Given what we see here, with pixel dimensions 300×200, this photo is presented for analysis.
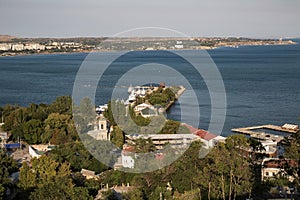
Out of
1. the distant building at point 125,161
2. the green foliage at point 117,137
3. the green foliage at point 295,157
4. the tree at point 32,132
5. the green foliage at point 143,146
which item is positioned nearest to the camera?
the green foliage at point 295,157

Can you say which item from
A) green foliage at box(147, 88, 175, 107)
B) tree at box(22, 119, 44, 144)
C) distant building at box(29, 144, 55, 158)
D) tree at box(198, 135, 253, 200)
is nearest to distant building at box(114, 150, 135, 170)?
distant building at box(29, 144, 55, 158)

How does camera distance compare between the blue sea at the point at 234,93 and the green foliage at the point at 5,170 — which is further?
the blue sea at the point at 234,93

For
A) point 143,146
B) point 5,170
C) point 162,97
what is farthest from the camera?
point 162,97

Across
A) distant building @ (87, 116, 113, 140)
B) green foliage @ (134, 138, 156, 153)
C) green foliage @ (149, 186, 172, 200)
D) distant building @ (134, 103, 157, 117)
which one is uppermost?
distant building @ (134, 103, 157, 117)

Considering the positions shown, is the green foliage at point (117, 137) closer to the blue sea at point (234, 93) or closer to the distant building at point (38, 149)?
the distant building at point (38, 149)

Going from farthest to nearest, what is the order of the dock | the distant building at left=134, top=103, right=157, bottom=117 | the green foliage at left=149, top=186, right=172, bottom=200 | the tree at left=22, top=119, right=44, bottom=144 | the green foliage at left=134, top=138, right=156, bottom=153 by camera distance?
the distant building at left=134, top=103, right=157, bottom=117 → the dock → the tree at left=22, top=119, right=44, bottom=144 → the green foliage at left=134, top=138, right=156, bottom=153 → the green foliage at left=149, top=186, right=172, bottom=200

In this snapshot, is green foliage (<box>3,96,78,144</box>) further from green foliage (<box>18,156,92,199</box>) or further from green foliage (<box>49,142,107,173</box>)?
green foliage (<box>18,156,92,199</box>)

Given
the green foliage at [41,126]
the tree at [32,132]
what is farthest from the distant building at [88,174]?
the tree at [32,132]

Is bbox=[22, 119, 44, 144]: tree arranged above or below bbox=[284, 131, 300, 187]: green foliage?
below

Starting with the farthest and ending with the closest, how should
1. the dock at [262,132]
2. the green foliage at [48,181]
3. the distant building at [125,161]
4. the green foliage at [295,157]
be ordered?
the dock at [262,132] → the distant building at [125,161] → the green foliage at [48,181] → the green foliage at [295,157]

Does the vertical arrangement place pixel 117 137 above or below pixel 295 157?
below

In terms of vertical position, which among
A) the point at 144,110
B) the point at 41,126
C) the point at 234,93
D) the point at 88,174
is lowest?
the point at 88,174

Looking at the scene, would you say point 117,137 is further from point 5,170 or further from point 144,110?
point 144,110

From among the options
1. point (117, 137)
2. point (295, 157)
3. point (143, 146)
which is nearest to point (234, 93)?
point (117, 137)
